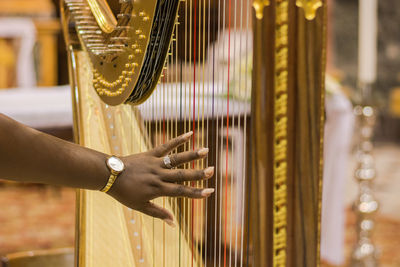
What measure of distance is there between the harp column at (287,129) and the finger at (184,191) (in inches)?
3.1

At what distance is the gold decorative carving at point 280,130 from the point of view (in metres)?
0.81

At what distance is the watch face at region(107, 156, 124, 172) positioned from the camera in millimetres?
865

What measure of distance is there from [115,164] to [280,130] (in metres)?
0.23

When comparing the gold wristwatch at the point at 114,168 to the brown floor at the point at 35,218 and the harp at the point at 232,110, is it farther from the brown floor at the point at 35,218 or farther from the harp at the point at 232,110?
the brown floor at the point at 35,218

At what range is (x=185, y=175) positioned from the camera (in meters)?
0.82

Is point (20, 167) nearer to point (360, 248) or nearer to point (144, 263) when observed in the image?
point (144, 263)

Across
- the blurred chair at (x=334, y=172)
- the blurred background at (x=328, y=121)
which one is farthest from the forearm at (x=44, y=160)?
the blurred chair at (x=334, y=172)

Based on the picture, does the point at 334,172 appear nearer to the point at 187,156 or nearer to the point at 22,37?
the point at 187,156

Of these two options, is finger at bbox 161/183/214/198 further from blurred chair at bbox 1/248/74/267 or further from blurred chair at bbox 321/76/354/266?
blurred chair at bbox 321/76/354/266

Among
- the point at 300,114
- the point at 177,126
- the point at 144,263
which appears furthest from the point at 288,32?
the point at 144,263

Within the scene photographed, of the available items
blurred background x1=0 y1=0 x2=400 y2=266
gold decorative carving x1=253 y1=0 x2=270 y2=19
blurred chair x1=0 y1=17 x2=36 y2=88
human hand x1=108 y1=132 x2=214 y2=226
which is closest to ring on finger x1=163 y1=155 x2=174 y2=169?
human hand x1=108 y1=132 x2=214 y2=226

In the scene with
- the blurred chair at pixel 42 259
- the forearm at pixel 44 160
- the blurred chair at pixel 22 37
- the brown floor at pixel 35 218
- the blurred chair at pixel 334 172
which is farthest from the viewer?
the blurred chair at pixel 22 37

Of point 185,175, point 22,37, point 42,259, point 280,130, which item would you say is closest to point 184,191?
point 185,175

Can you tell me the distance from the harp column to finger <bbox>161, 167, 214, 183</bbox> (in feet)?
0.28
